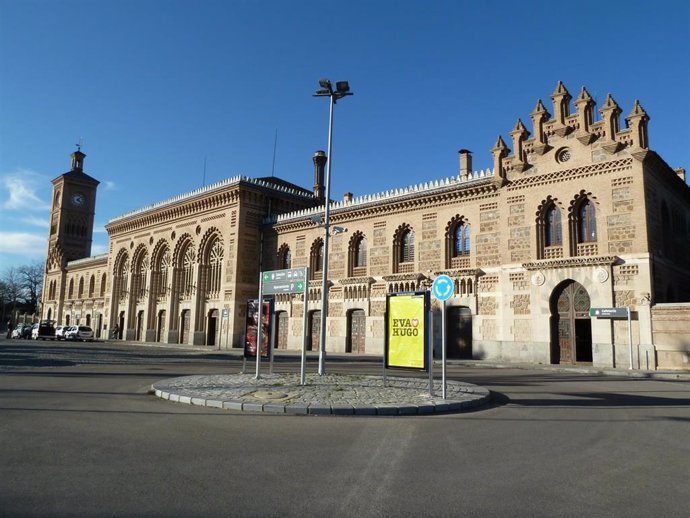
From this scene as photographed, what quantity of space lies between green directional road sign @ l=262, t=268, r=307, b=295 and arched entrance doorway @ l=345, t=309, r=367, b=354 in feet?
58.8

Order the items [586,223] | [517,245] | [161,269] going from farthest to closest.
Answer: [161,269] < [517,245] < [586,223]

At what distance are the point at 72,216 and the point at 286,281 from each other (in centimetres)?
7666

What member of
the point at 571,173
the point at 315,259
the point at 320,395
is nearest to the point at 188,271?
the point at 315,259

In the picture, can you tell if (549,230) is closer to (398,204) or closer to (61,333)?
(398,204)

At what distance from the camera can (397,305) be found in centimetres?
1339

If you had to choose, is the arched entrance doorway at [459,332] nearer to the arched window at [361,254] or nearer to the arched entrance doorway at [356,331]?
the arched entrance doorway at [356,331]

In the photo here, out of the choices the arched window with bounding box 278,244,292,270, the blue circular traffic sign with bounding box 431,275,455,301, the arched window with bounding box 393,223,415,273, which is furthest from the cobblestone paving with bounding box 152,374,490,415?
the arched window with bounding box 278,244,292,270

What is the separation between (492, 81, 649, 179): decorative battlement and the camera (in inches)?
923

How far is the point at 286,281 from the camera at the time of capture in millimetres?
14766

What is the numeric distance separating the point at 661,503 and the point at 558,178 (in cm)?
2307

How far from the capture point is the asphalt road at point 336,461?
4566 mm

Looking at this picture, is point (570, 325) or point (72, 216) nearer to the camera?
point (570, 325)

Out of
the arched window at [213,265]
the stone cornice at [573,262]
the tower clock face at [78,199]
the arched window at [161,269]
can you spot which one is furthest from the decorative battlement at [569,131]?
the tower clock face at [78,199]

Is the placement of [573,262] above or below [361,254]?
below
